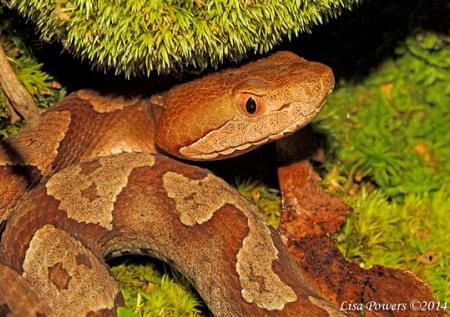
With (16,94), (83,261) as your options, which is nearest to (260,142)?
(83,261)

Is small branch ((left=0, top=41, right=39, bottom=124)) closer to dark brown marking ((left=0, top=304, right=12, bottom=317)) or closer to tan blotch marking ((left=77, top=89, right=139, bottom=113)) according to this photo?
tan blotch marking ((left=77, top=89, right=139, bottom=113))

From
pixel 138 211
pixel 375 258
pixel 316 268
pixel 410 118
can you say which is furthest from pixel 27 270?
pixel 410 118

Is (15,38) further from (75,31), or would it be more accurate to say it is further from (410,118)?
(410,118)

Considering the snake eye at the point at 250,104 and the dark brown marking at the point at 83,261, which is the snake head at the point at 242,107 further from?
the dark brown marking at the point at 83,261

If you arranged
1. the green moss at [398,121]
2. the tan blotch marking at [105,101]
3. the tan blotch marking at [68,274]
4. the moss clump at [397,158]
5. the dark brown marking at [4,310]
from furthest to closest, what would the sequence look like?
the green moss at [398,121], the tan blotch marking at [105,101], the moss clump at [397,158], the tan blotch marking at [68,274], the dark brown marking at [4,310]

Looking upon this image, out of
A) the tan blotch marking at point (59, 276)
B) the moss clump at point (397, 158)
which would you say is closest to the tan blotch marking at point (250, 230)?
the tan blotch marking at point (59, 276)

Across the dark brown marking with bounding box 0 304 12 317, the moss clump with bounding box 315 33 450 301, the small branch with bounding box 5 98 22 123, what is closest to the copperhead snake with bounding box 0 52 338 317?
the dark brown marking with bounding box 0 304 12 317
